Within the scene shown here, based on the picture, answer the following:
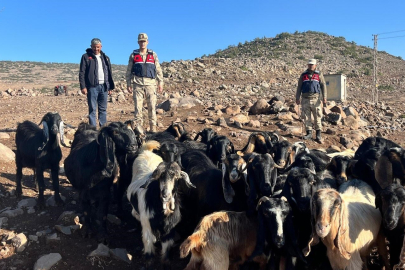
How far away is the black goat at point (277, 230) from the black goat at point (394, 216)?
1047mm

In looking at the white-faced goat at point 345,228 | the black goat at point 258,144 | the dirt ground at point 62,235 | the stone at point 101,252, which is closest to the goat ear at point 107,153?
the dirt ground at point 62,235

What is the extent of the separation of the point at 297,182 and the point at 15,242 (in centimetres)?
417

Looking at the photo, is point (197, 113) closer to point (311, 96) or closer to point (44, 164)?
point (311, 96)

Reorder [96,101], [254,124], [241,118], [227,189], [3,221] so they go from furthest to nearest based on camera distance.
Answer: [241,118] → [254,124] → [96,101] → [3,221] → [227,189]

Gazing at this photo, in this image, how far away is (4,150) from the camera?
895 centimetres

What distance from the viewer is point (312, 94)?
10852 millimetres

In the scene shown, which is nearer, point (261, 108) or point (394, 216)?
point (394, 216)

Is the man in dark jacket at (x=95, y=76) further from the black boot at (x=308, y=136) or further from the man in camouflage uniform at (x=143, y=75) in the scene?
the black boot at (x=308, y=136)

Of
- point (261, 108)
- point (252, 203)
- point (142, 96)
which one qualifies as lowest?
point (252, 203)

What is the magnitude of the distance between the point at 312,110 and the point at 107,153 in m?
7.27

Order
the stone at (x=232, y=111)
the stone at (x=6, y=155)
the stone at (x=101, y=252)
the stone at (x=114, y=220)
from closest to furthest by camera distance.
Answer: the stone at (x=101, y=252), the stone at (x=114, y=220), the stone at (x=6, y=155), the stone at (x=232, y=111)

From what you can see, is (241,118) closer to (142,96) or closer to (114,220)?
(142,96)

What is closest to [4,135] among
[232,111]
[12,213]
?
[12,213]

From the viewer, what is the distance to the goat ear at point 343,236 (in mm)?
3904
